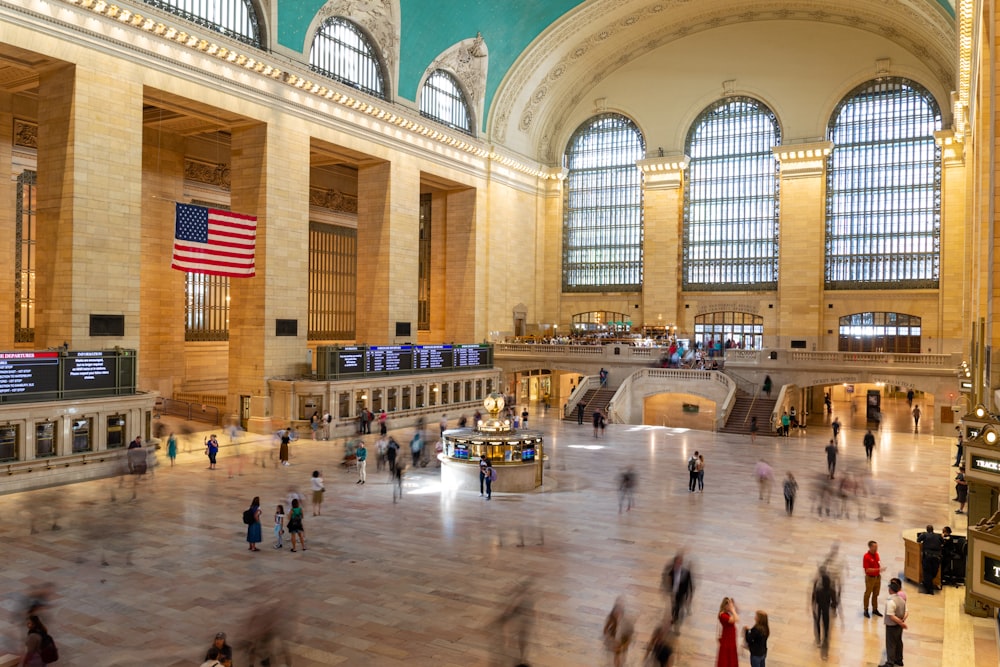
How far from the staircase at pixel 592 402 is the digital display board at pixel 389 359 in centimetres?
729

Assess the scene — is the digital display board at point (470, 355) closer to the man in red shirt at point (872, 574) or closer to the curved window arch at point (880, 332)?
the curved window arch at point (880, 332)

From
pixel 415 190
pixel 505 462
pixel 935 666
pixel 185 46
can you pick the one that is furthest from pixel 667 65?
pixel 935 666

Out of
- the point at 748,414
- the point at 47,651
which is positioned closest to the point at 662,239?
the point at 748,414

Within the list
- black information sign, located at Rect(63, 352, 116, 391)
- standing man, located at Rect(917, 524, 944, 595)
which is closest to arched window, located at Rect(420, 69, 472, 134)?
black information sign, located at Rect(63, 352, 116, 391)

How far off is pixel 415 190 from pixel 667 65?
18.3 metres

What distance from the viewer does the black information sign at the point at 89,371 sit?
60.6ft

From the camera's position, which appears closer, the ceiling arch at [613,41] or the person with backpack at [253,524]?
the person with backpack at [253,524]

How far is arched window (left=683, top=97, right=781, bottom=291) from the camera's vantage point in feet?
136

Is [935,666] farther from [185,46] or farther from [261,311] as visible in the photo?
[185,46]

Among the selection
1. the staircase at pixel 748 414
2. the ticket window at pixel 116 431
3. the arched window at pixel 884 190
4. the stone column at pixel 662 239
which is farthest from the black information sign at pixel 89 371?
the arched window at pixel 884 190

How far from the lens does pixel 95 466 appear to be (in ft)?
61.0

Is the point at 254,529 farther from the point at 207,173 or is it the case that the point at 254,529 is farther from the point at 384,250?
the point at 207,173

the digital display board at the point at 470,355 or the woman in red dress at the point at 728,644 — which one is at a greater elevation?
the digital display board at the point at 470,355

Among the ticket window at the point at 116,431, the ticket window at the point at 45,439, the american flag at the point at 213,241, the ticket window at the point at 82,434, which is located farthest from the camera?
the american flag at the point at 213,241
